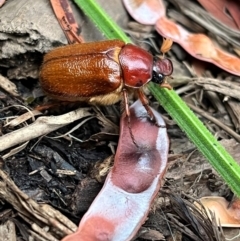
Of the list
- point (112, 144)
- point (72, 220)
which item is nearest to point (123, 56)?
point (112, 144)

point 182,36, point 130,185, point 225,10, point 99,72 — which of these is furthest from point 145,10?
point 130,185

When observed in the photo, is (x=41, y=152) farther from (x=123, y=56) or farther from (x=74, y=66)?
(x=123, y=56)

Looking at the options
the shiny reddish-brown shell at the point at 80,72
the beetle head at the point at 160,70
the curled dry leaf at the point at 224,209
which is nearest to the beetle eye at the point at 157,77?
the beetle head at the point at 160,70

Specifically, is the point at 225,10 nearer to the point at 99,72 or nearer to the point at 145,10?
the point at 145,10

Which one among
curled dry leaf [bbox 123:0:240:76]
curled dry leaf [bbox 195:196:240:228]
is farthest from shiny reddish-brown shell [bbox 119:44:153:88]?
curled dry leaf [bbox 195:196:240:228]

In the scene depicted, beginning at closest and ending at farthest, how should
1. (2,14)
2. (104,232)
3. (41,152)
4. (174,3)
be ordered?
(104,232), (41,152), (2,14), (174,3)

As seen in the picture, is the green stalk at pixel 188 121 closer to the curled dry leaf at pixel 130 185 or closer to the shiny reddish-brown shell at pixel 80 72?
the curled dry leaf at pixel 130 185
